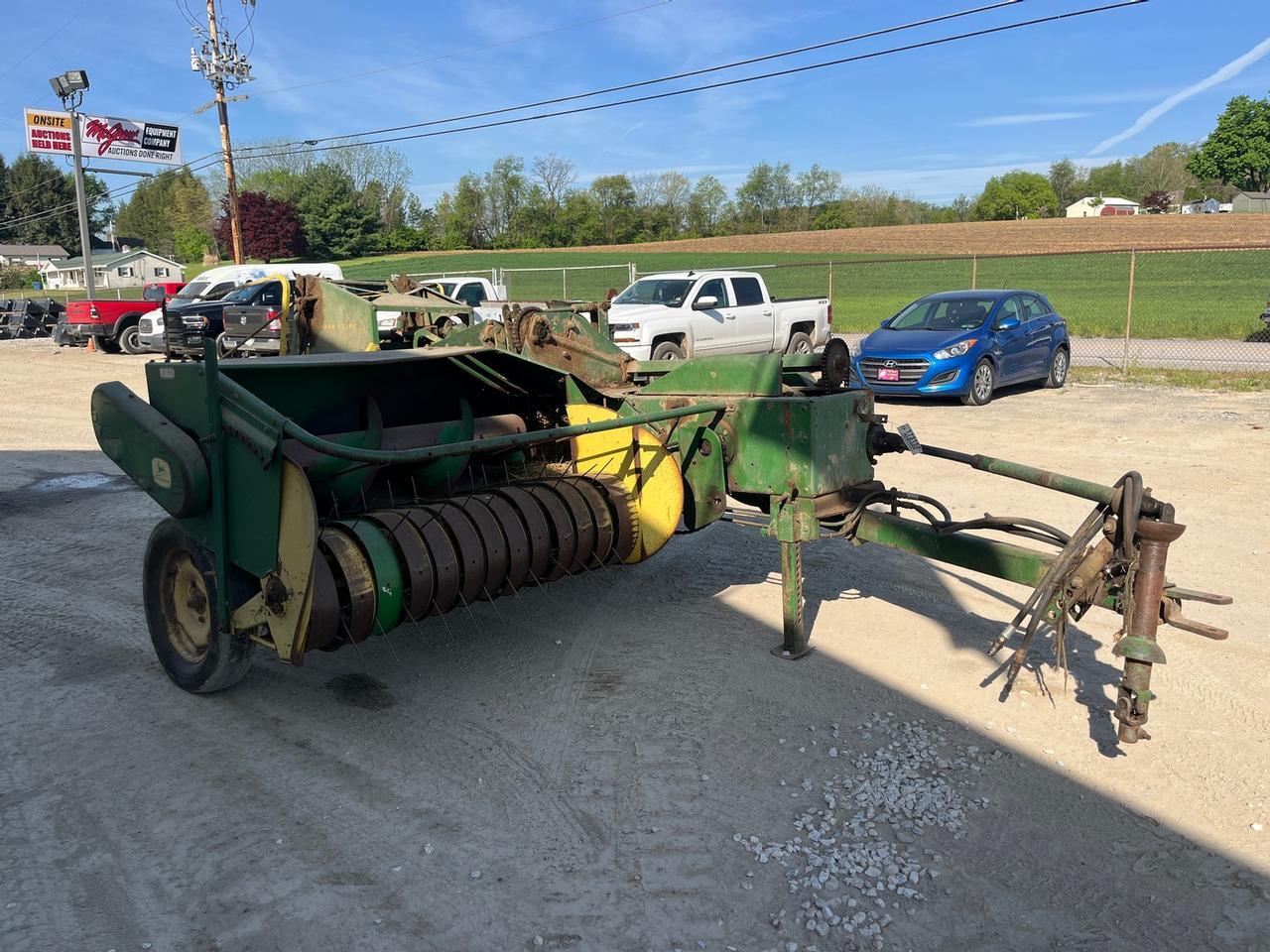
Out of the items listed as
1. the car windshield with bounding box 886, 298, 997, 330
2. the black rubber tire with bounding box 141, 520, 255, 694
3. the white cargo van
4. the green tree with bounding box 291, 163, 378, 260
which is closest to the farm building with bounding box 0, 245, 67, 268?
the green tree with bounding box 291, 163, 378, 260

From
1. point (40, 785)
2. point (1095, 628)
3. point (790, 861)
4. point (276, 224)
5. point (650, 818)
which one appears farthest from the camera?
point (276, 224)

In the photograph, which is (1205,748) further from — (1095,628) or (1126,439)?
(1126,439)

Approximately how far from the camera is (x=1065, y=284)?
142 feet

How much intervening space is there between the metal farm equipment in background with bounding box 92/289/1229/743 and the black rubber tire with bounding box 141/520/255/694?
0.01 meters

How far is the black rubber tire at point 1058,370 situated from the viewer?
15062 mm

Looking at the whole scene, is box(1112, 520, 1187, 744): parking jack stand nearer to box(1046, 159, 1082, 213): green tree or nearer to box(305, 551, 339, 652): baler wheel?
box(305, 551, 339, 652): baler wheel

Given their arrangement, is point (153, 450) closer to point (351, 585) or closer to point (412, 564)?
point (351, 585)

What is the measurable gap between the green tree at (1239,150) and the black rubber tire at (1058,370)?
3812 inches

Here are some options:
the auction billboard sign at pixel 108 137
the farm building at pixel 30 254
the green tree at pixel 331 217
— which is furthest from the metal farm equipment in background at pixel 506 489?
the farm building at pixel 30 254

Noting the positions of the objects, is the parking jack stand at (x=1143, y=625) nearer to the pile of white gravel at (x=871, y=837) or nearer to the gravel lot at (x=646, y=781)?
the gravel lot at (x=646, y=781)

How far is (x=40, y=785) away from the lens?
367 centimetres

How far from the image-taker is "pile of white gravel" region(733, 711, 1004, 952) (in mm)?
2867

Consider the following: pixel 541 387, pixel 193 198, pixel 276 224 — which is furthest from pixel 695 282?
pixel 193 198

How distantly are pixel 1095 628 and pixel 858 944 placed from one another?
2969 millimetres
